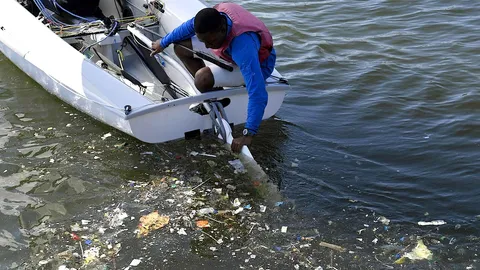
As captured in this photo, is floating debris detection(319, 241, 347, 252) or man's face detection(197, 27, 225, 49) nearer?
floating debris detection(319, 241, 347, 252)

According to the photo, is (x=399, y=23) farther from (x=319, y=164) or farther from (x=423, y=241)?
(x=423, y=241)

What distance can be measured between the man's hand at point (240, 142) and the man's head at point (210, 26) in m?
0.73

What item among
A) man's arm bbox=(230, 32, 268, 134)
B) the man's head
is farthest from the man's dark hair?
man's arm bbox=(230, 32, 268, 134)

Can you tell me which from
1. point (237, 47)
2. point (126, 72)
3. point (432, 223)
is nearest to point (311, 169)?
point (432, 223)

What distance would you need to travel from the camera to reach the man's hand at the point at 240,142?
4.46 metres

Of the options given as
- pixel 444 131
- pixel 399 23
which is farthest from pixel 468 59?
pixel 444 131

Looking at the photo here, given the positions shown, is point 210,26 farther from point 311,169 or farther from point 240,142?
point 311,169

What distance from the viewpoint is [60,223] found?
4188mm

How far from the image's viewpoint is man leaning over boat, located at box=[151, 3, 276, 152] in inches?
171

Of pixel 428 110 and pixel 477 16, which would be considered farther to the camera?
pixel 477 16

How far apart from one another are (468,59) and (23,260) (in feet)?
18.9

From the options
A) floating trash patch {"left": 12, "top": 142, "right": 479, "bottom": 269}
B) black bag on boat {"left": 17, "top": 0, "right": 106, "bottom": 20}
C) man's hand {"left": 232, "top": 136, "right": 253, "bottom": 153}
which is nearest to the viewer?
floating trash patch {"left": 12, "top": 142, "right": 479, "bottom": 269}

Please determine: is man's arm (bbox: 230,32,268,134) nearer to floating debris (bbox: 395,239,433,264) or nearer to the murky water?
the murky water

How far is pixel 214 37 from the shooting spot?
14.3 ft
